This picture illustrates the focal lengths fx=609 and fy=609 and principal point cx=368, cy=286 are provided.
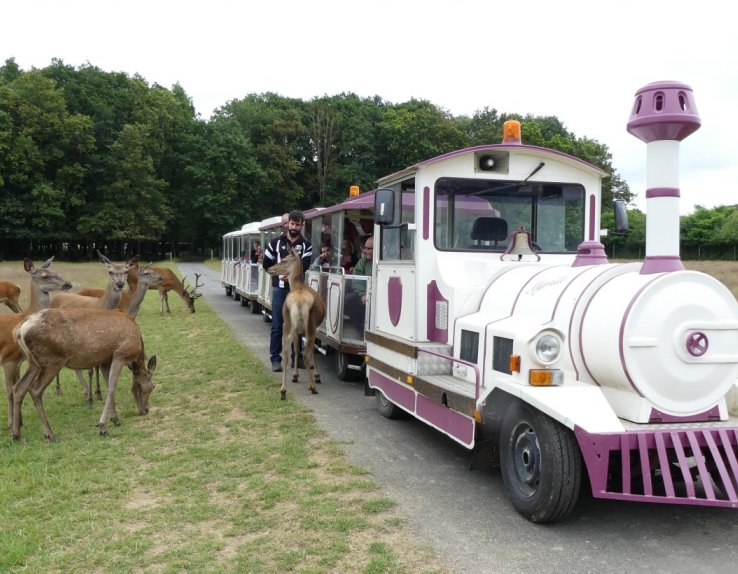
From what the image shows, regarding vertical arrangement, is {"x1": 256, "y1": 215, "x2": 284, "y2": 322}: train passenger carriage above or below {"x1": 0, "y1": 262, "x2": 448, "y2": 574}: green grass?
above

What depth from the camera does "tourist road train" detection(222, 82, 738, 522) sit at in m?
3.72

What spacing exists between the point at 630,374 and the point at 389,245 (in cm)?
338

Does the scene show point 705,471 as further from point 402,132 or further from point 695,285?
point 402,132

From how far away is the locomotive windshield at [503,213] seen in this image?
19.4 ft

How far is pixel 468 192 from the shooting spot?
5957mm

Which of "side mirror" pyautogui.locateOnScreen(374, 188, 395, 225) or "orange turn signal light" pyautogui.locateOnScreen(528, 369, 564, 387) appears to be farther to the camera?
"side mirror" pyautogui.locateOnScreen(374, 188, 395, 225)

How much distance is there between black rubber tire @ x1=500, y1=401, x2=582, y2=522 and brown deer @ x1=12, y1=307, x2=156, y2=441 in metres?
4.02

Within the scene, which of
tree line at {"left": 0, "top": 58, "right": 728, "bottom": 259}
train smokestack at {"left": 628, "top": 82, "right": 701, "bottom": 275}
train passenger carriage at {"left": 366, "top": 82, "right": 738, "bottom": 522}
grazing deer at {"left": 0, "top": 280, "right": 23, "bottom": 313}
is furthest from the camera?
tree line at {"left": 0, "top": 58, "right": 728, "bottom": 259}

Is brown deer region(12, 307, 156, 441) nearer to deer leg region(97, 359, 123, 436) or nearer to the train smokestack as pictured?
deer leg region(97, 359, 123, 436)

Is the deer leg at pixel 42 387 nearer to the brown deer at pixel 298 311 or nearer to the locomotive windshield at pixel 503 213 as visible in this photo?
the brown deer at pixel 298 311

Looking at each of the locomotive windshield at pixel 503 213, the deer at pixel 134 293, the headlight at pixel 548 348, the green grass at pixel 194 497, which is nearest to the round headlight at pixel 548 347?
the headlight at pixel 548 348

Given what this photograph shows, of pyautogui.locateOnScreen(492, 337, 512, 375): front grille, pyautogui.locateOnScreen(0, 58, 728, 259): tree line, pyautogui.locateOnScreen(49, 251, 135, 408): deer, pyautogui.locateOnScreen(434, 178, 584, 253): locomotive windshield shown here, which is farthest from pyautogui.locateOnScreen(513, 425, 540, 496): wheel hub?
pyautogui.locateOnScreen(0, 58, 728, 259): tree line

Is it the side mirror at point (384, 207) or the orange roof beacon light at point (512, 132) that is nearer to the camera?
the side mirror at point (384, 207)

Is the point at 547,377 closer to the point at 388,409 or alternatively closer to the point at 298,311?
the point at 388,409
